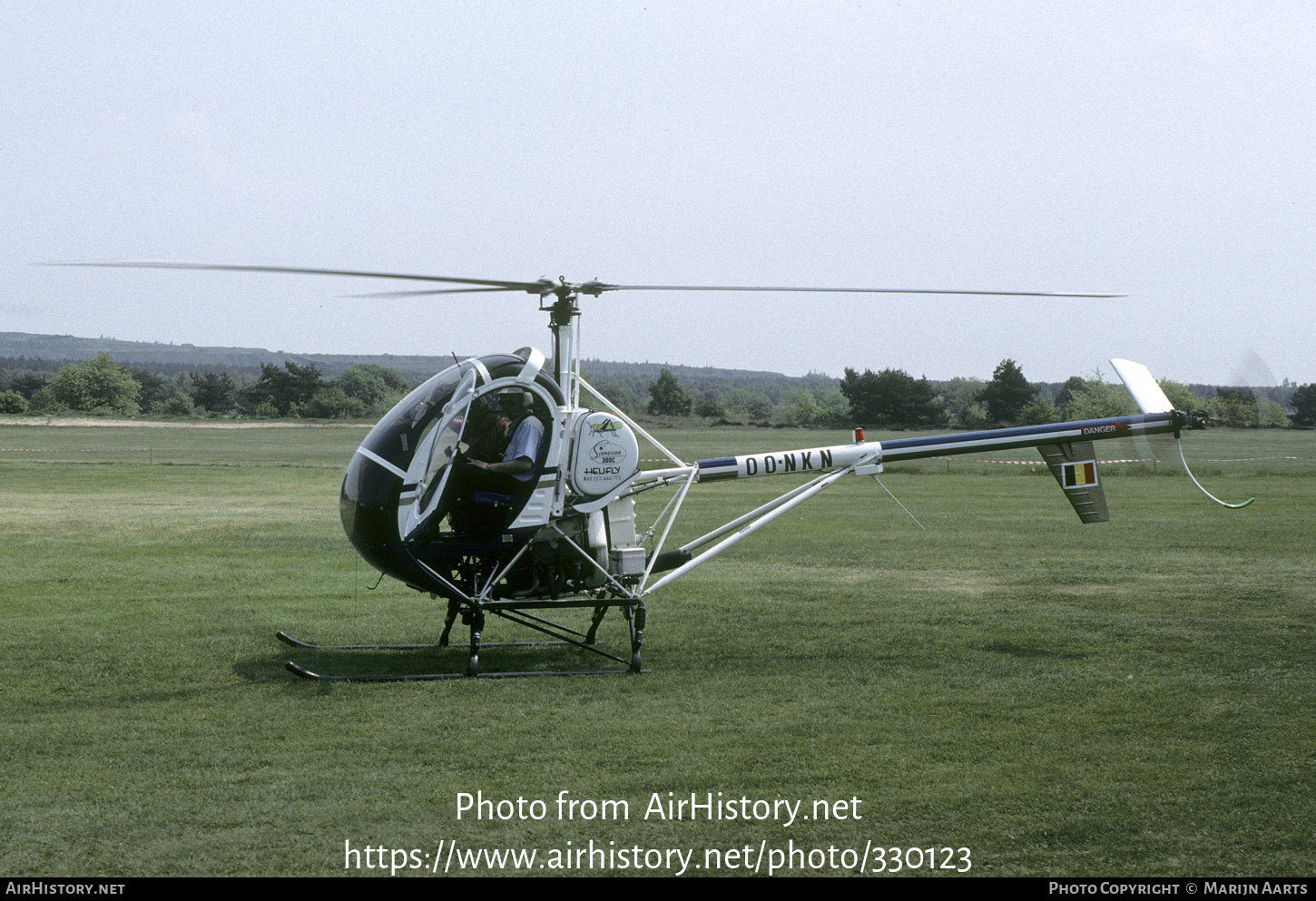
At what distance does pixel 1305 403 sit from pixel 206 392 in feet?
342

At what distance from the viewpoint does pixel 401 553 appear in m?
8.30

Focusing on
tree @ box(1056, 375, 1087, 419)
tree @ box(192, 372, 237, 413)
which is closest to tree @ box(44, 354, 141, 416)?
tree @ box(192, 372, 237, 413)

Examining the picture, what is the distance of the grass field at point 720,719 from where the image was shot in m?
5.38

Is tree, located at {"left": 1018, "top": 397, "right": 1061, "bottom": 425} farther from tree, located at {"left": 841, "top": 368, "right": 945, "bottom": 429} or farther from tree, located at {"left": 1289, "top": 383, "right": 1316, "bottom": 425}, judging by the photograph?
tree, located at {"left": 1289, "top": 383, "right": 1316, "bottom": 425}

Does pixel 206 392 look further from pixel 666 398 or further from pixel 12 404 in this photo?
pixel 666 398

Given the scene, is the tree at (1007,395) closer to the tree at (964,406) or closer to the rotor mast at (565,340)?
the tree at (964,406)

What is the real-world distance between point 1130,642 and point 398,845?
24.2 feet

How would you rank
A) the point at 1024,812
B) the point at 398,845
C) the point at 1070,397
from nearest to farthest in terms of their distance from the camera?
1. the point at 398,845
2. the point at 1024,812
3. the point at 1070,397

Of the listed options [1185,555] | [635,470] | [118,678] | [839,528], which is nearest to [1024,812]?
[635,470]

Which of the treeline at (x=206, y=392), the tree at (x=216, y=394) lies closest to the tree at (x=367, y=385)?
the treeline at (x=206, y=392)

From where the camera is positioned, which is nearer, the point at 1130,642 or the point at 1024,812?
the point at 1024,812

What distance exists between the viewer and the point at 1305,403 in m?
17.1

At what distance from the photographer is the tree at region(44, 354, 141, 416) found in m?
115

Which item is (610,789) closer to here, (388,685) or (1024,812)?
(1024,812)
